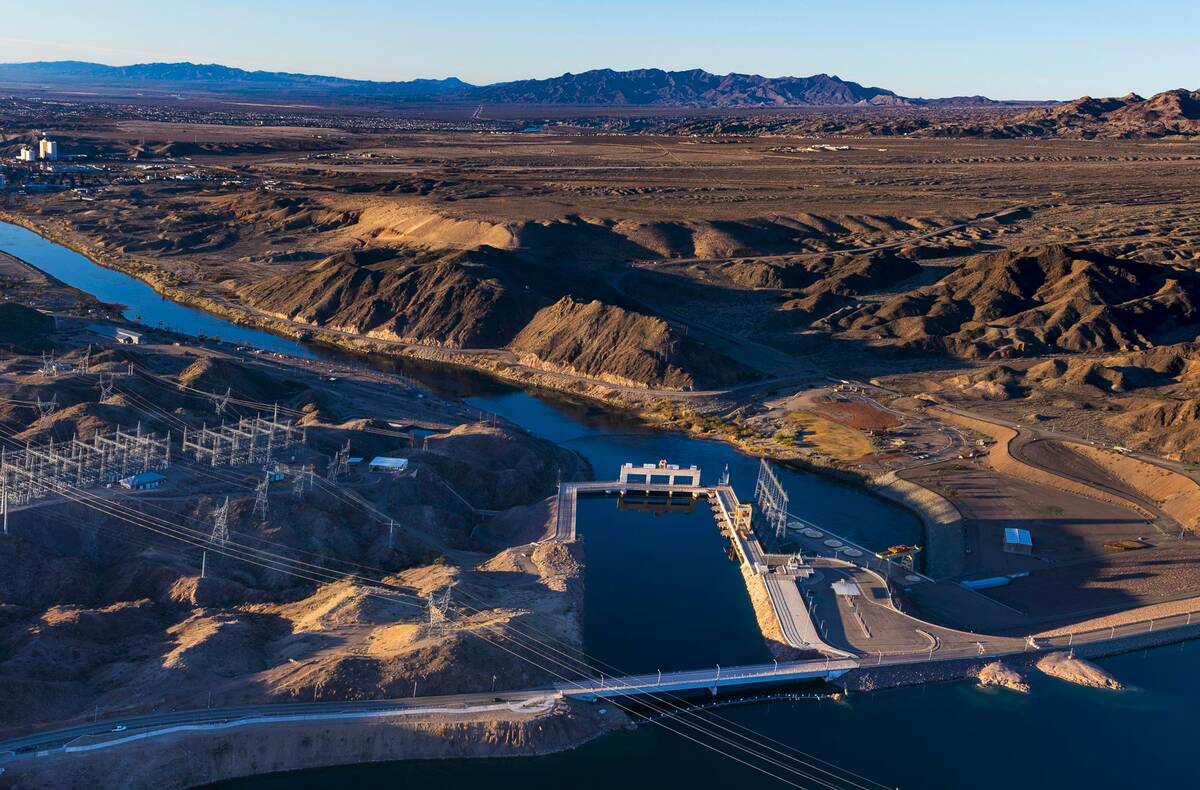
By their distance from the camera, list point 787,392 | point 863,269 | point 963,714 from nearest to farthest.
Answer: point 963,714 < point 787,392 < point 863,269

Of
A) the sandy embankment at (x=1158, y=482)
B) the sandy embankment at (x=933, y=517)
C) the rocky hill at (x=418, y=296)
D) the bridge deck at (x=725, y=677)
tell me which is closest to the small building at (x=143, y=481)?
the bridge deck at (x=725, y=677)

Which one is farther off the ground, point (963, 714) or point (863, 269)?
point (863, 269)

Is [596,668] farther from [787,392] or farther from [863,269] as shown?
[863,269]

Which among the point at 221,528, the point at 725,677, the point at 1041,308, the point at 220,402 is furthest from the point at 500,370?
the point at 725,677

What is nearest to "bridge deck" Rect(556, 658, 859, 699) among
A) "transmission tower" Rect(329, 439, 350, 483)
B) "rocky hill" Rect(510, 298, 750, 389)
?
"transmission tower" Rect(329, 439, 350, 483)

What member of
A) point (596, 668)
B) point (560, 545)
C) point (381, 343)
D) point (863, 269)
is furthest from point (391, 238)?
point (596, 668)

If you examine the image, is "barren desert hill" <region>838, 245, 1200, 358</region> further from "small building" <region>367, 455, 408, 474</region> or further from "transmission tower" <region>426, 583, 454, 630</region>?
Answer: "transmission tower" <region>426, 583, 454, 630</region>

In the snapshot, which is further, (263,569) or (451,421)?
(451,421)
